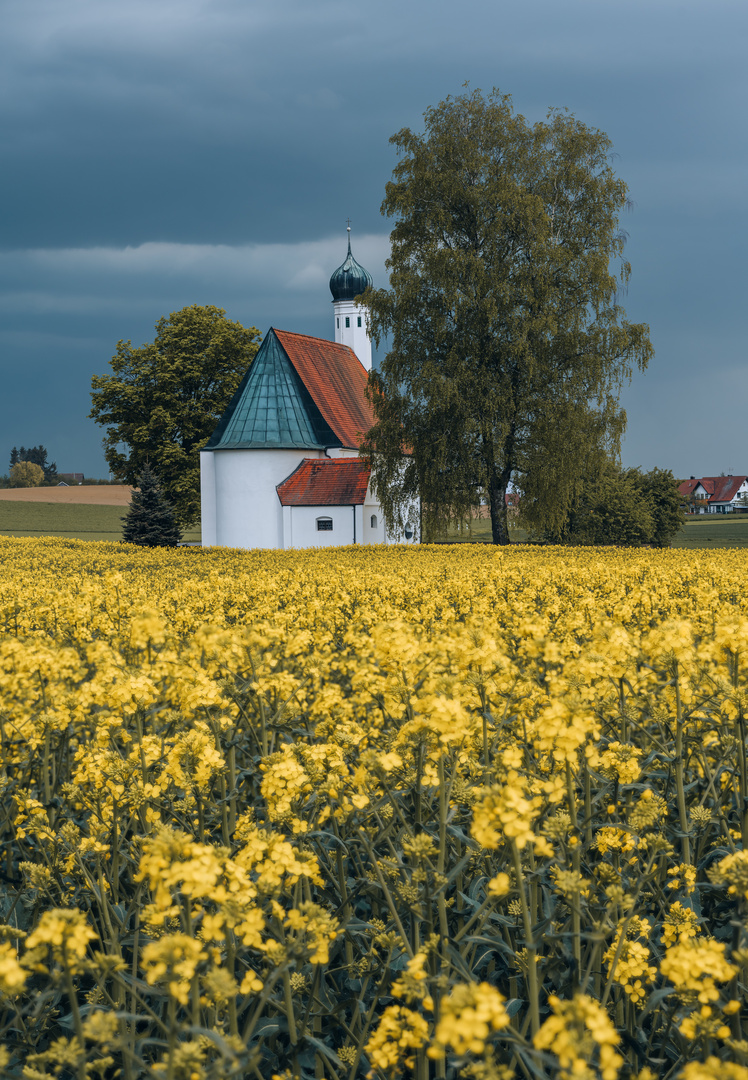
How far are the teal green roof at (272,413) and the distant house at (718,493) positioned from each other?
116 metres

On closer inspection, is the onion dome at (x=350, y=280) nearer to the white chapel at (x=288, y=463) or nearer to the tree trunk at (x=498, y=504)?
the white chapel at (x=288, y=463)

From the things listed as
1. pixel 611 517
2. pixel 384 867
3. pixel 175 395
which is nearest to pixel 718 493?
pixel 611 517

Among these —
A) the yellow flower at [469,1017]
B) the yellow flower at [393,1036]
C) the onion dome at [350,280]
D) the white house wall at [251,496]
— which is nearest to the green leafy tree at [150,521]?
the white house wall at [251,496]

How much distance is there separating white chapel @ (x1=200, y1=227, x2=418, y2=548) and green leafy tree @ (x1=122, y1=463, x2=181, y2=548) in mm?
3301

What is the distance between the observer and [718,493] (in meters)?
148

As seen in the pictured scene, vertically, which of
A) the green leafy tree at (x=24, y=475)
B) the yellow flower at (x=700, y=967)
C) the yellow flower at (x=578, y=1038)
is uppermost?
the green leafy tree at (x=24, y=475)

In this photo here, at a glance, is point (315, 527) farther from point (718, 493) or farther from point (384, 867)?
point (718, 493)

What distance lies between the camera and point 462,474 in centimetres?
3075

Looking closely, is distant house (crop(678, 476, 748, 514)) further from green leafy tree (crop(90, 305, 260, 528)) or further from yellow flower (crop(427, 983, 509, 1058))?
yellow flower (crop(427, 983, 509, 1058))

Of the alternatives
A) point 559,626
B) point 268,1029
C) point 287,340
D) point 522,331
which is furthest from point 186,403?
point 268,1029

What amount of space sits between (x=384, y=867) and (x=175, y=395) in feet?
155

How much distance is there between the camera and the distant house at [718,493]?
14612 cm

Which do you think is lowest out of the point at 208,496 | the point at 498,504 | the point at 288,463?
the point at 498,504

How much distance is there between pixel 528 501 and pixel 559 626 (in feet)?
83.6
